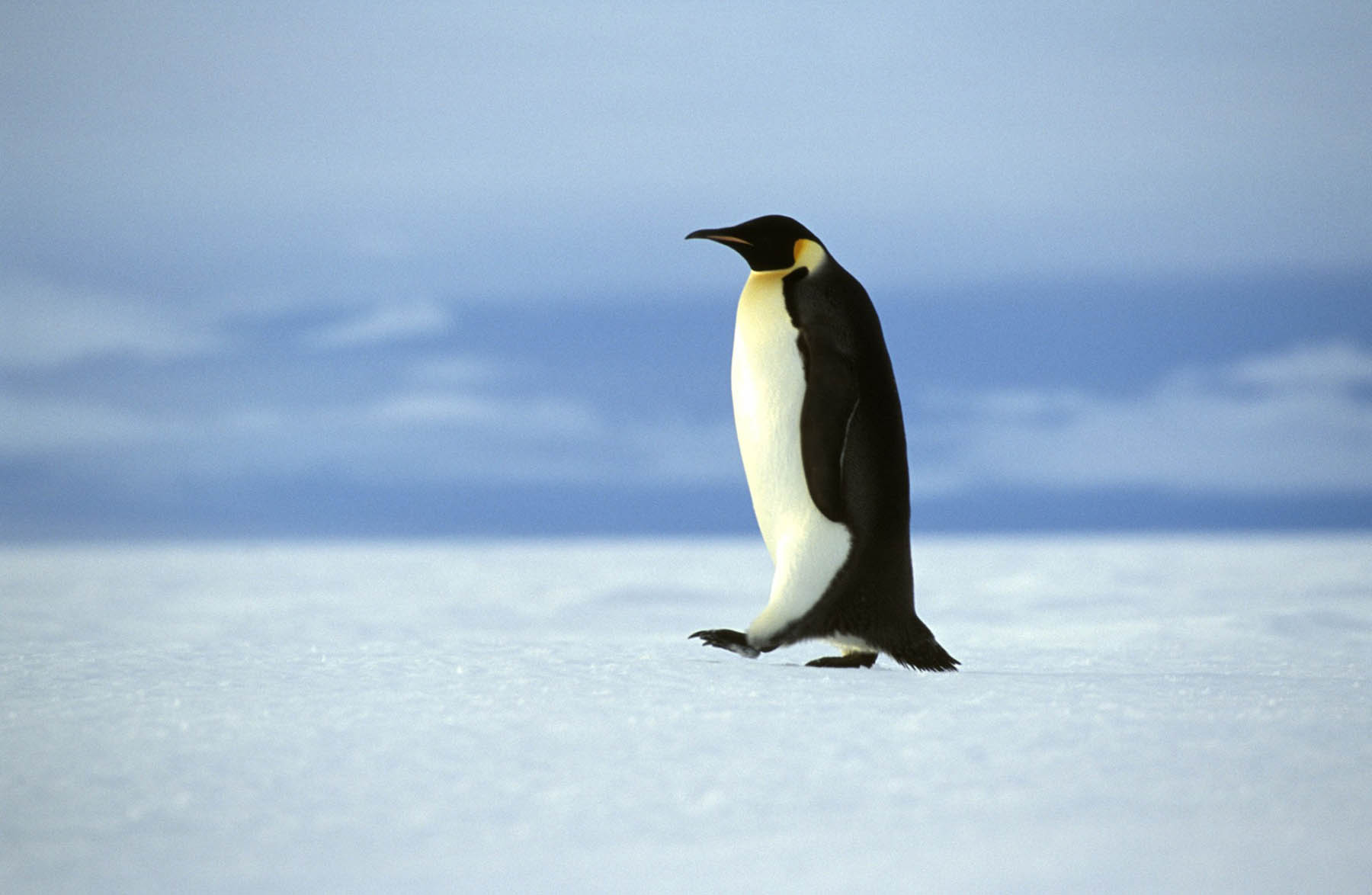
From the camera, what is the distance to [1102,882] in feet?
5.69

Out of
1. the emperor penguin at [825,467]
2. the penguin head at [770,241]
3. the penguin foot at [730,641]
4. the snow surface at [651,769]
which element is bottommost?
the snow surface at [651,769]

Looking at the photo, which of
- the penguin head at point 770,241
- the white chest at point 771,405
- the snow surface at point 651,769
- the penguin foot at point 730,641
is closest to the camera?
the snow surface at point 651,769

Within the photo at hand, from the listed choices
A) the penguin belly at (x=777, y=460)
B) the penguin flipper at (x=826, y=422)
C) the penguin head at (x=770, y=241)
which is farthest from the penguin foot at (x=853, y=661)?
the penguin head at (x=770, y=241)

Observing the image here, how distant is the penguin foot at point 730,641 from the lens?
10.6 feet

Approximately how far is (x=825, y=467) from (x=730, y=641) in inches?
20.3

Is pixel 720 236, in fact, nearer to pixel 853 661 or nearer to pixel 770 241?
pixel 770 241

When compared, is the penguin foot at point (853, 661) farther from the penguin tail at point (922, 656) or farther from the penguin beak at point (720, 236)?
the penguin beak at point (720, 236)

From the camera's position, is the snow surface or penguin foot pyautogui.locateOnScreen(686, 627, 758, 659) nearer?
the snow surface

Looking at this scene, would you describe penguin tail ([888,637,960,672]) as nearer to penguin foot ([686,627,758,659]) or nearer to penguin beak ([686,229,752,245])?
penguin foot ([686,627,758,659])

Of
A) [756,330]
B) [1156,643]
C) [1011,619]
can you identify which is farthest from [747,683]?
[1011,619]

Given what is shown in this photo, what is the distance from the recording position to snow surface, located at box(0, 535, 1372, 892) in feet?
5.79

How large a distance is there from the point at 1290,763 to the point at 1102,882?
2.50ft

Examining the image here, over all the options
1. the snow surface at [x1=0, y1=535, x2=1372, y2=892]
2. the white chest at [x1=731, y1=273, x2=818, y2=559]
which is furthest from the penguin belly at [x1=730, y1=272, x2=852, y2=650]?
the snow surface at [x1=0, y1=535, x2=1372, y2=892]

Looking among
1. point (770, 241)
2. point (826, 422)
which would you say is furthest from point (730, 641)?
point (770, 241)
